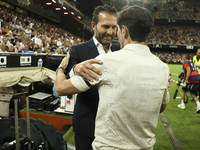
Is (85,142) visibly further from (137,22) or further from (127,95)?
(137,22)

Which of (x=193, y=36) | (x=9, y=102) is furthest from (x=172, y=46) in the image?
(x=9, y=102)

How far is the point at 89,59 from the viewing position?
54.2 inches

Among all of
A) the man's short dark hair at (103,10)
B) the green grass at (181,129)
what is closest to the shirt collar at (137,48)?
the man's short dark hair at (103,10)

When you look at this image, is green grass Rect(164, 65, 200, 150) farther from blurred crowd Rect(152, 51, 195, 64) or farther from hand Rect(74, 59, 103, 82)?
blurred crowd Rect(152, 51, 195, 64)

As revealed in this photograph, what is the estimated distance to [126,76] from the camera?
847mm

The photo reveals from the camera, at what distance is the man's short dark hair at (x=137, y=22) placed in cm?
92

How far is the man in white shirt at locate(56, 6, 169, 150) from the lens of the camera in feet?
2.80

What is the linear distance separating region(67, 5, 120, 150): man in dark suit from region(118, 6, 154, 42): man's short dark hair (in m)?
0.53

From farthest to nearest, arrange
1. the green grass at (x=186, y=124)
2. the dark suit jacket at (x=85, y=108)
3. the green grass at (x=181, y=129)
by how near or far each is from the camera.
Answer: the green grass at (x=186, y=124)
the green grass at (x=181, y=129)
the dark suit jacket at (x=85, y=108)

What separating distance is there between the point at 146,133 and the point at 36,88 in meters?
6.02

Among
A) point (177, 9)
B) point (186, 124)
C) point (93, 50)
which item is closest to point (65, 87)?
point (93, 50)

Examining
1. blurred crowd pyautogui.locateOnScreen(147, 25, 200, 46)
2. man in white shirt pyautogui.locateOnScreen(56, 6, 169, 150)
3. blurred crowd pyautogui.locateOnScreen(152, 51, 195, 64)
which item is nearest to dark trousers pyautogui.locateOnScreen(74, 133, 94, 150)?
man in white shirt pyautogui.locateOnScreen(56, 6, 169, 150)

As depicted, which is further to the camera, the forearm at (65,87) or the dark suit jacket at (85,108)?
the dark suit jacket at (85,108)

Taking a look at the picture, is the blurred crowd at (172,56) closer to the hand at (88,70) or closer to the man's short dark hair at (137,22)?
the man's short dark hair at (137,22)
